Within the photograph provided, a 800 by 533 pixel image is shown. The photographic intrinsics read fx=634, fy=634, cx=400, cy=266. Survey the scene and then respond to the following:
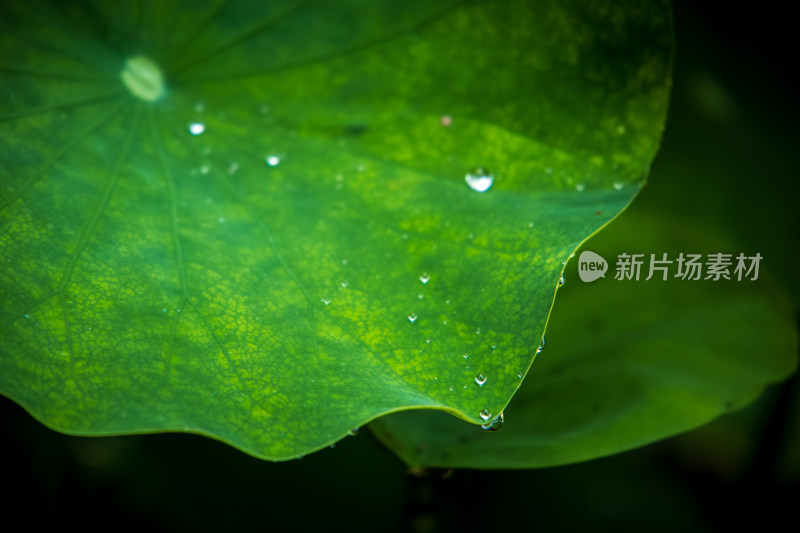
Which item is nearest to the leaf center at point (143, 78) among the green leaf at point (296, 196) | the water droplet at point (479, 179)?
the green leaf at point (296, 196)

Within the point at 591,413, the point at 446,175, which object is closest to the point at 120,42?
the point at 446,175

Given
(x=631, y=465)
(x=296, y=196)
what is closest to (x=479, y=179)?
(x=296, y=196)

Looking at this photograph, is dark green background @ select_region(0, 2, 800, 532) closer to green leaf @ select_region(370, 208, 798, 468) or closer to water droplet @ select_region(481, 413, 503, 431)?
green leaf @ select_region(370, 208, 798, 468)

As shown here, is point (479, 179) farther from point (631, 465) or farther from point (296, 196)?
point (631, 465)

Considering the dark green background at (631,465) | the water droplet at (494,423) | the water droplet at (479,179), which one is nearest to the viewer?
the water droplet at (494,423)

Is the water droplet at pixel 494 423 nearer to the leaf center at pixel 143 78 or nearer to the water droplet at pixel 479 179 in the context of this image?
the water droplet at pixel 479 179

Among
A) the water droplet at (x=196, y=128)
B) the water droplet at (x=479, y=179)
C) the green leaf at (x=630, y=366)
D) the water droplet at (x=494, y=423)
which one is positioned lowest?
the water droplet at (x=494, y=423)
